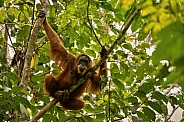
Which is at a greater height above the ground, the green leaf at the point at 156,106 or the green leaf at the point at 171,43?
the green leaf at the point at 171,43

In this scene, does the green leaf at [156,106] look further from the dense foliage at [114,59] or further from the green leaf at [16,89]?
the green leaf at [16,89]

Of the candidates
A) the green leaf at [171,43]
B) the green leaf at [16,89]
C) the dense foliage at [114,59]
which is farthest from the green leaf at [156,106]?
the green leaf at [171,43]

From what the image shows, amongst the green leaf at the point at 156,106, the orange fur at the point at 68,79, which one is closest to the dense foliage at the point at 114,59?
the green leaf at the point at 156,106

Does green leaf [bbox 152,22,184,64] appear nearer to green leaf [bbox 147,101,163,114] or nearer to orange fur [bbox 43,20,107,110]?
green leaf [bbox 147,101,163,114]

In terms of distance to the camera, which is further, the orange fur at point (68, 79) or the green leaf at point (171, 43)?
the orange fur at point (68, 79)

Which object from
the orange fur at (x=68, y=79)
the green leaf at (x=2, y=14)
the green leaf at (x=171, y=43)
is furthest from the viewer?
the orange fur at (x=68, y=79)

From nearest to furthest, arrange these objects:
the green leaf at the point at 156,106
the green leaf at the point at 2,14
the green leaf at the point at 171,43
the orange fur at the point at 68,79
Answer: the green leaf at the point at 171,43, the green leaf at the point at 156,106, the green leaf at the point at 2,14, the orange fur at the point at 68,79

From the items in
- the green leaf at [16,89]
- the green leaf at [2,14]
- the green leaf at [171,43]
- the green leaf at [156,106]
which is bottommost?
the green leaf at [156,106]

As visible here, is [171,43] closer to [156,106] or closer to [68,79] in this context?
[156,106]

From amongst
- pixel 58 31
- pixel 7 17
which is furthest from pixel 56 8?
pixel 7 17

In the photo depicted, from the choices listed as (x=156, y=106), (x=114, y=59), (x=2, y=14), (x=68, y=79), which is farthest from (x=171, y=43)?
(x=68, y=79)

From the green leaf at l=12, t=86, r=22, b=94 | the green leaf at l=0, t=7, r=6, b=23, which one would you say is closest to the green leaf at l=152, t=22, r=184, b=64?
the green leaf at l=12, t=86, r=22, b=94

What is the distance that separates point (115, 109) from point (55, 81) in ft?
4.15

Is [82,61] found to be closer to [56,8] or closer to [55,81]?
[55,81]
